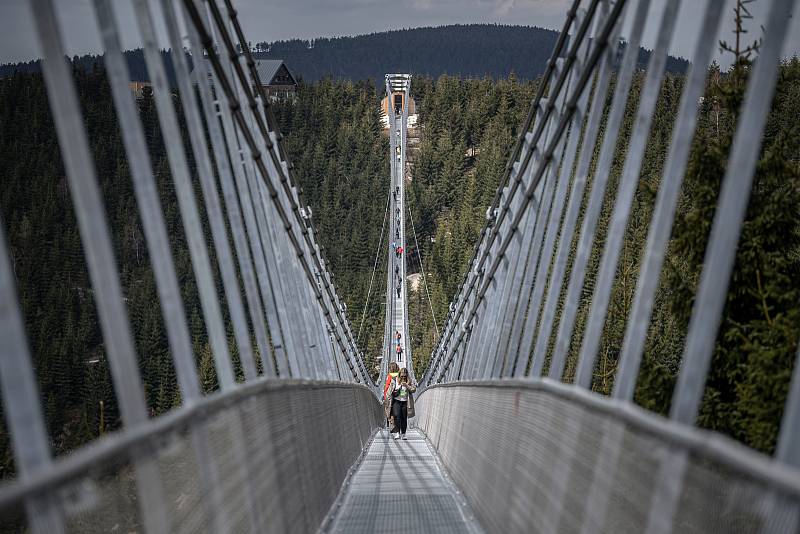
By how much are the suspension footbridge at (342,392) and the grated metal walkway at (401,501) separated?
0.15 ft

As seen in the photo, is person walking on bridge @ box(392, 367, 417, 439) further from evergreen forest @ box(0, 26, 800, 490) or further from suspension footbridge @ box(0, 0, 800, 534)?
suspension footbridge @ box(0, 0, 800, 534)

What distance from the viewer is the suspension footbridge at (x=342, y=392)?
8.96 feet

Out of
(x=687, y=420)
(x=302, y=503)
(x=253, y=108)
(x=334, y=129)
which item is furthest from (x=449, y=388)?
(x=334, y=129)

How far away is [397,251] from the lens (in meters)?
81.6

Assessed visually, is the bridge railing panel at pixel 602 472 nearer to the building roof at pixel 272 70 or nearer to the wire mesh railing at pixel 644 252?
the wire mesh railing at pixel 644 252

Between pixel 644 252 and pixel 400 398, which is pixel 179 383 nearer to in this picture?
pixel 644 252

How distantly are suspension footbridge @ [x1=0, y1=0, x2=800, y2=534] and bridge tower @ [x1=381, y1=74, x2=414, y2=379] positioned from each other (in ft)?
134

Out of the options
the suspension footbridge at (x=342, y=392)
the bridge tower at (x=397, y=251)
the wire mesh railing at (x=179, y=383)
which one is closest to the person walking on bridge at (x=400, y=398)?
the suspension footbridge at (x=342, y=392)

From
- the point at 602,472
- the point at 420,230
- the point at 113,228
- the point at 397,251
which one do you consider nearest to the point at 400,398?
the point at 602,472

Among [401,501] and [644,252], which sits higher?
[644,252]

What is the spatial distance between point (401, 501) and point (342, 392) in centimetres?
238

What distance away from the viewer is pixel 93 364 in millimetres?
86625

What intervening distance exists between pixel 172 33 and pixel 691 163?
8225 mm

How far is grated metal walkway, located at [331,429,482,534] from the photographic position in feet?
24.1
